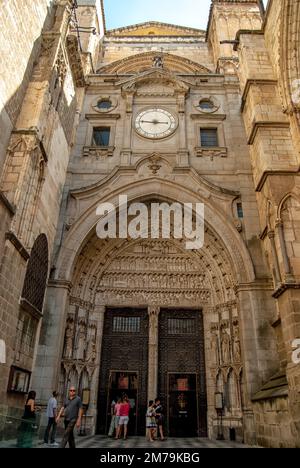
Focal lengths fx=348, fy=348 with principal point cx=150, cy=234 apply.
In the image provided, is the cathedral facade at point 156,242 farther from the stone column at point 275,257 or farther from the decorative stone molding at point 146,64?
the decorative stone molding at point 146,64

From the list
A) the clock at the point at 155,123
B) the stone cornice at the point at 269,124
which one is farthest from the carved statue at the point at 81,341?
the stone cornice at the point at 269,124

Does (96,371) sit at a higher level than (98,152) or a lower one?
lower

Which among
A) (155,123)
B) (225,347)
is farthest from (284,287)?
(155,123)

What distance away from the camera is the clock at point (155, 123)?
1406 centimetres

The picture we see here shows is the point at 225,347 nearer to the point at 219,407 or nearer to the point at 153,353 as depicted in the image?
the point at 219,407

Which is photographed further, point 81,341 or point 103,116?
point 103,116

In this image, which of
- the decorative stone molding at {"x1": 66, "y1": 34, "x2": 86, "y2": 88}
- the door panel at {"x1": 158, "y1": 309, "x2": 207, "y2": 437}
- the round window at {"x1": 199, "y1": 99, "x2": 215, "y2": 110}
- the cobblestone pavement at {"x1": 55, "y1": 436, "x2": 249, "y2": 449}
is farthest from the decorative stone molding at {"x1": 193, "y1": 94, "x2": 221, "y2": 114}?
the cobblestone pavement at {"x1": 55, "y1": 436, "x2": 249, "y2": 449}

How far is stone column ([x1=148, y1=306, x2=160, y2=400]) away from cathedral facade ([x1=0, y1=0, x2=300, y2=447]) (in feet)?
0.16

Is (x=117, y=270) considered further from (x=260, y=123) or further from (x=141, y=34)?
(x=141, y=34)

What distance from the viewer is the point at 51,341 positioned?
9.99 metres

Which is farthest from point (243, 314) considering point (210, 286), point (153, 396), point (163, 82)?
point (163, 82)

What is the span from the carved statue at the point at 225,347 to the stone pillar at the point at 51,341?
196 inches

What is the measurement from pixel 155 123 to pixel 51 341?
9.34 meters
